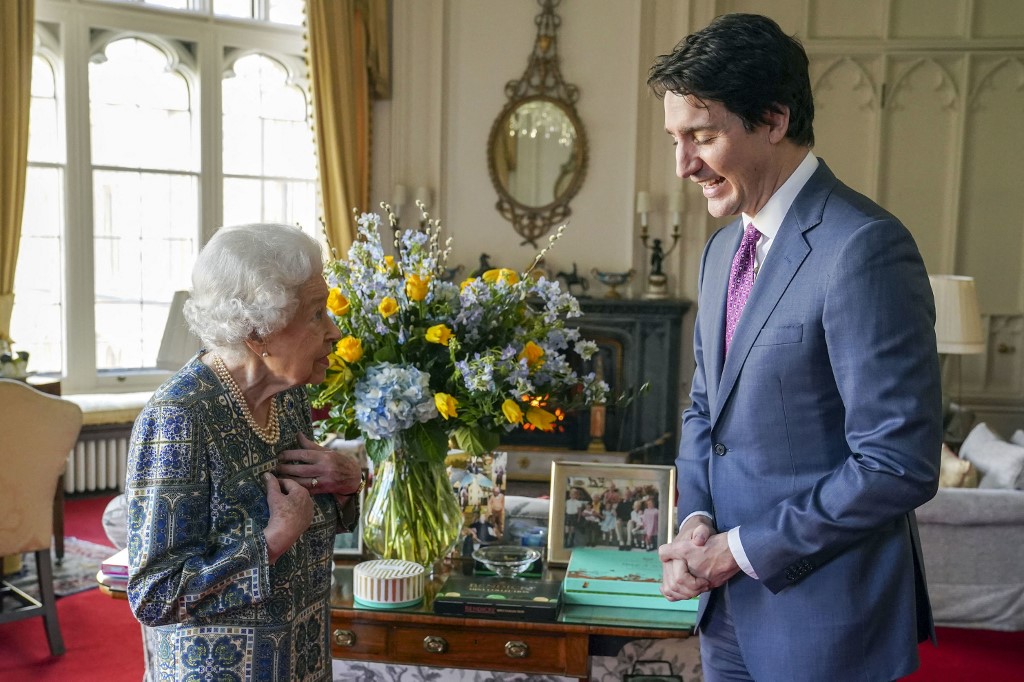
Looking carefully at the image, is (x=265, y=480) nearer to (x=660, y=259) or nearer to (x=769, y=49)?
A: (x=769, y=49)

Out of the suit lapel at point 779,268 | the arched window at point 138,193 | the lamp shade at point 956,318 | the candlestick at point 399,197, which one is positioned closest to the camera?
the suit lapel at point 779,268

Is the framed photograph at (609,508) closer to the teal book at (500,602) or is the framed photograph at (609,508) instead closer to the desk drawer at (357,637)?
the teal book at (500,602)

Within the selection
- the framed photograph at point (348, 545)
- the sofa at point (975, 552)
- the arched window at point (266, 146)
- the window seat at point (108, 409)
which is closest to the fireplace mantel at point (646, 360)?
the arched window at point (266, 146)

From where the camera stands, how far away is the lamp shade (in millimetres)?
5031

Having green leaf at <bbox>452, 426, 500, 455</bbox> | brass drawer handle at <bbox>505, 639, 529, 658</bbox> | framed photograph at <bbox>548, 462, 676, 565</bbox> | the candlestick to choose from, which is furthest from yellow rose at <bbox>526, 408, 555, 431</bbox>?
the candlestick

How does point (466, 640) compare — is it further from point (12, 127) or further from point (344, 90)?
point (344, 90)

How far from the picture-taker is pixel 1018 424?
693 centimetres

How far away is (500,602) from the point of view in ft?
6.59

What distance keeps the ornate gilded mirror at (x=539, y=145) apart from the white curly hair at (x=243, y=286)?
553 centimetres

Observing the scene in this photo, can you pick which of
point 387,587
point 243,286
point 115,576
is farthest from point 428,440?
point 115,576

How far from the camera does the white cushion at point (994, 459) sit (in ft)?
13.0

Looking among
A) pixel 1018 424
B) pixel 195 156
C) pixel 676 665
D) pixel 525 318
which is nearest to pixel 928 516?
pixel 676 665

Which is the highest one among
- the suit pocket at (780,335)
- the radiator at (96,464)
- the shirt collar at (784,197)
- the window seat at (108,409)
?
the shirt collar at (784,197)

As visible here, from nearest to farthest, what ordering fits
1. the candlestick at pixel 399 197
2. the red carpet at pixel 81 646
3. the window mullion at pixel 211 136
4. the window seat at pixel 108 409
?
the red carpet at pixel 81 646 < the window seat at pixel 108 409 < the window mullion at pixel 211 136 < the candlestick at pixel 399 197
